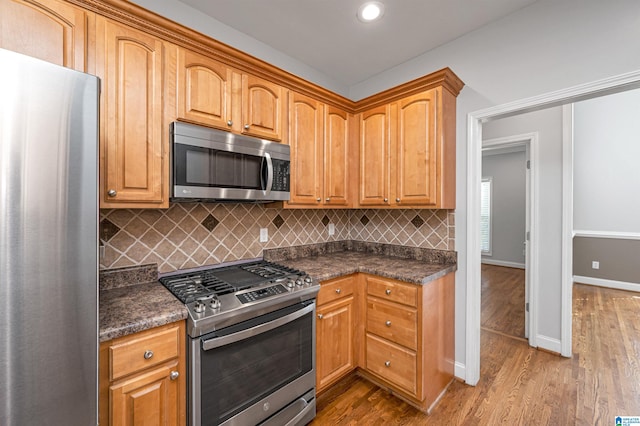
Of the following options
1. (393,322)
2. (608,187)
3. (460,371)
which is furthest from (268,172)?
(608,187)

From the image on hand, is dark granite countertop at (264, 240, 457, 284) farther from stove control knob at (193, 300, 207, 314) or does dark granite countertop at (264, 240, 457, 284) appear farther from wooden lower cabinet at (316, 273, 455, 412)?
stove control knob at (193, 300, 207, 314)

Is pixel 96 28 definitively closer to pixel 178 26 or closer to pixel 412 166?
pixel 178 26

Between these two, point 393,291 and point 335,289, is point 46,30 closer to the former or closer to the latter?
point 335,289

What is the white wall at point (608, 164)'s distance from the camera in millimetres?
4406

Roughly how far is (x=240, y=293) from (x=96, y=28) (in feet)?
4.88

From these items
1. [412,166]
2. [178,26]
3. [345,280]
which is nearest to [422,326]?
[345,280]

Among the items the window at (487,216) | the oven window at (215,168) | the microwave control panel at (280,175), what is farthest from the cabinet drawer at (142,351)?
the window at (487,216)

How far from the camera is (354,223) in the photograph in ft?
10.1

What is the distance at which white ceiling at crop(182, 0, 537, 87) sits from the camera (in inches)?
71.9

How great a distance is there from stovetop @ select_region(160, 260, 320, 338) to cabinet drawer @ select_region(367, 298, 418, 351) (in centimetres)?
60

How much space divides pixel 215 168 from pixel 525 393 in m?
2.75

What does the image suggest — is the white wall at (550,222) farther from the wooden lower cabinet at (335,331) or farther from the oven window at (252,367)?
the oven window at (252,367)

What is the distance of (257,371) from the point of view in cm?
151

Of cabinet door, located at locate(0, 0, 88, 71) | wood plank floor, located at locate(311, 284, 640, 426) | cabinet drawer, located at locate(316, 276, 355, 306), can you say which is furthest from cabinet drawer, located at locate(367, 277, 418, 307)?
cabinet door, located at locate(0, 0, 88, 71)
